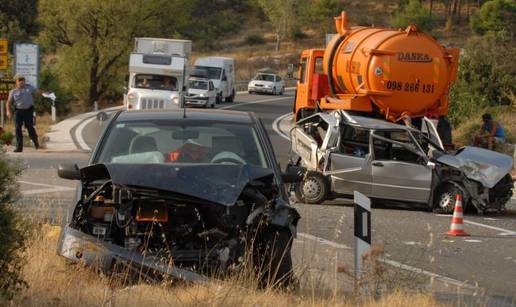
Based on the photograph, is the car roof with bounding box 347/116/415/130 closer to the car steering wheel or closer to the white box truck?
the car steering wheel

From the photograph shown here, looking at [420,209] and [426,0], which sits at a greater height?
[426,0]

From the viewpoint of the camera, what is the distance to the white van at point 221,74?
55.1m

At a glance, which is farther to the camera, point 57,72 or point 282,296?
point 57,72

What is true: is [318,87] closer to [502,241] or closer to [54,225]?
[502,241]

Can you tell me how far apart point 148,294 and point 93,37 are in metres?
53.1

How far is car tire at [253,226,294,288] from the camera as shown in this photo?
7691mm

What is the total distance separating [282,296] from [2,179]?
2.19 meters

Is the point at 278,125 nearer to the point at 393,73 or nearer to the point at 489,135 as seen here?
the point at 489,135

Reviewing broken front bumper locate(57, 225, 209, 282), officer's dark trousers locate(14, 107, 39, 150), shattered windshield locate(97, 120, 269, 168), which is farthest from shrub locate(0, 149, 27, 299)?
officer's dark trousers locate(14, 107, 39, 150)

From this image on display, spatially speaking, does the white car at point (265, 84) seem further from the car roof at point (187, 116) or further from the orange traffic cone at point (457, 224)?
the car roof at point (187, 116)

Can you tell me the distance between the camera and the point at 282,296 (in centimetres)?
722

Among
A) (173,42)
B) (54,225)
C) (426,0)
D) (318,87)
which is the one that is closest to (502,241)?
(54,225)

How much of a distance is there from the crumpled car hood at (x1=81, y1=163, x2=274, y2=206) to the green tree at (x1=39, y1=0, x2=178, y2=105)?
50858mm

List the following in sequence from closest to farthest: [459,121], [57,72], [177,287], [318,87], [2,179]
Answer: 1. [2,179]
2. [177,287]
3. [318,87]
4. [459,121]
5. [57,72]
